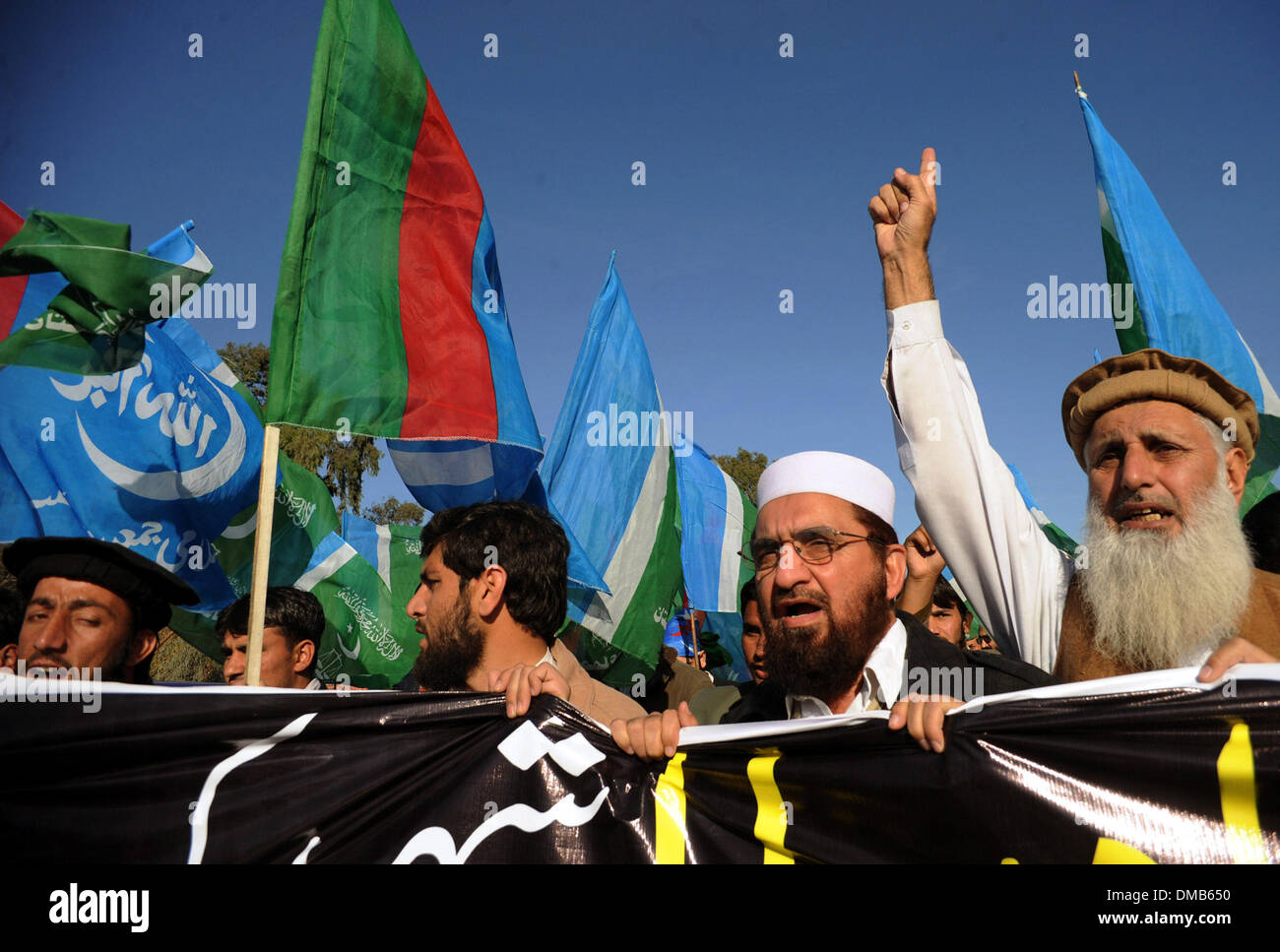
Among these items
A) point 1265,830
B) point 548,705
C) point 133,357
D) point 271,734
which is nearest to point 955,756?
point 1265,830

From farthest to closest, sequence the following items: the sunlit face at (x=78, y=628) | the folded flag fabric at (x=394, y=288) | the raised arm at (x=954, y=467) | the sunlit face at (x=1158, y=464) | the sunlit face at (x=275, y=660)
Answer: the sunlit face at (x=275, y=660) < the folded flag fabric at (x=394, y=288) < the sunlit face at (x=78, y=628) < the raised arm at (x=954, y=467) < the sunlit face at (x=1158, y=464)

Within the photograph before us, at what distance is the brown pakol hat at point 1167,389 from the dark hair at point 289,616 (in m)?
3.42

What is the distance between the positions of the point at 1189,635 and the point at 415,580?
5.34 meters

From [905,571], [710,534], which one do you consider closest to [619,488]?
[710,534]

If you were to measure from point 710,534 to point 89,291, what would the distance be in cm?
676

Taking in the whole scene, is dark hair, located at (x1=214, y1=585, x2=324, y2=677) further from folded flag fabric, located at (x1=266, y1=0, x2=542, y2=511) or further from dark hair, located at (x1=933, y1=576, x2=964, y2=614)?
dark hair, located at (x1=933, y1=576, x2=964, y2=614)

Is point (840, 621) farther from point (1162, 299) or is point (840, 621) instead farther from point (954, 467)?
point (1162, 299)

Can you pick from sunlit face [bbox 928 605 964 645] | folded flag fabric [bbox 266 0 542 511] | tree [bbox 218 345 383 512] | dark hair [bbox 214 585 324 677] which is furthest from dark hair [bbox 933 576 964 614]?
tree [bbox 218 345 383 512]

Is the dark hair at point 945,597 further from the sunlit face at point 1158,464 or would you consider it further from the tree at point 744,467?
the tree at point 744,467

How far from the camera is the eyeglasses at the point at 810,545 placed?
2477mm

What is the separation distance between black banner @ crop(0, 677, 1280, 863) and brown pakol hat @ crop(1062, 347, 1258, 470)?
972 mm

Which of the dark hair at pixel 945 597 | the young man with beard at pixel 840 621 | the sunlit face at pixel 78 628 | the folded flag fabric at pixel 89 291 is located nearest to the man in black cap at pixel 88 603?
the sunlit face at pixel 78 628

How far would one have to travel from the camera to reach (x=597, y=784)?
2.15 metres
